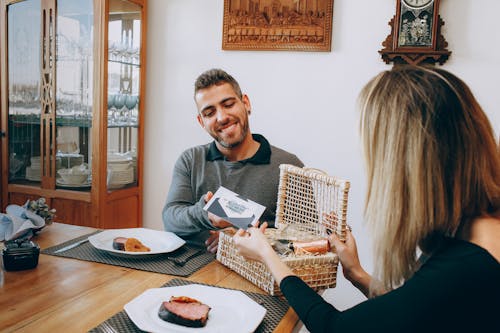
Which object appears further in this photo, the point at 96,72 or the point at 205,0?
the point at 205,0

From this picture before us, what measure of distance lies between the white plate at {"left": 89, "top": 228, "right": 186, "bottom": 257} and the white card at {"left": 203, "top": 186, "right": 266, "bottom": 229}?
0.22m

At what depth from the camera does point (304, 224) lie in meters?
1.53

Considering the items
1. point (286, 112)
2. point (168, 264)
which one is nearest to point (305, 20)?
point (286, 112)

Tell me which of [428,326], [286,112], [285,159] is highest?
[286,112]

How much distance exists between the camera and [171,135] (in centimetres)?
334

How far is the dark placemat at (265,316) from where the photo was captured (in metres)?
1.02

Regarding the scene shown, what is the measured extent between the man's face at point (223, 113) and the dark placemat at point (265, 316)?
2.69ft

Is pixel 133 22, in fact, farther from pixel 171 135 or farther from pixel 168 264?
pixel 168 264

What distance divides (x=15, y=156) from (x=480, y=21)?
309cm

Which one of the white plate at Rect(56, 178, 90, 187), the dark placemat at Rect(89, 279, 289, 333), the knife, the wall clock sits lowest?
the white plate at Rect(56, 178, 90, 187)

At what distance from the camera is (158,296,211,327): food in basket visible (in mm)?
1031

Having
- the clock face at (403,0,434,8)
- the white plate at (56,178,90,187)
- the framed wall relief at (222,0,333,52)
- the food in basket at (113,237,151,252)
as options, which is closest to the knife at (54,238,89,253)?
the food in basket at (113,237,151,252)

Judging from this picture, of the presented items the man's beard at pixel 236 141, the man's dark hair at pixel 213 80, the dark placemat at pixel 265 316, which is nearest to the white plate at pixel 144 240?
the dark placemat at pixel 265 316

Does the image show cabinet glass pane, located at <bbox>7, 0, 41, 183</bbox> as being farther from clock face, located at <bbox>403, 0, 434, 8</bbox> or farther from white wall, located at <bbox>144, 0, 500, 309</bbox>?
clock face, located at <bbox>403, 0, 434, 8</bbox>
